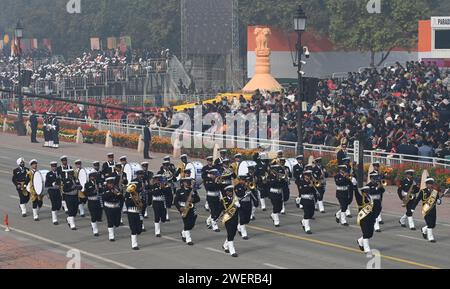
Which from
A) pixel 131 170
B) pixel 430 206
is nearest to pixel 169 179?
pixel 131 170

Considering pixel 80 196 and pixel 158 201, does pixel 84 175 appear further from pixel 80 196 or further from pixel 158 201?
pixel 158 201

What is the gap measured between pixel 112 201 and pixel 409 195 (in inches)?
327

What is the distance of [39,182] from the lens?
35312mm

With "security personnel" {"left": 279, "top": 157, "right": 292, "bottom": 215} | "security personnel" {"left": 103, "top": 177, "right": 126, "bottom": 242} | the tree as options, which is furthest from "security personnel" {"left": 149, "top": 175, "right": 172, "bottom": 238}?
the tree

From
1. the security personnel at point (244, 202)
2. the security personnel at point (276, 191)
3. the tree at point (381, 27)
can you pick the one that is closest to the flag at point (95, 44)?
the tree at point (381, 27)

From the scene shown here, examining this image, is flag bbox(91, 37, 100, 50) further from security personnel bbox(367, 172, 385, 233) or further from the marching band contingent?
security personnel bbox(367, 172, 385, 233)

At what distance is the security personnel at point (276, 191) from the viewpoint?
34219 millimetres

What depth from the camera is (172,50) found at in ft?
317

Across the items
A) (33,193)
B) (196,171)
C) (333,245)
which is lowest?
(333,245)

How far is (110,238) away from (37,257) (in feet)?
10.1

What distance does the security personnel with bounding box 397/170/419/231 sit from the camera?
33125 mm

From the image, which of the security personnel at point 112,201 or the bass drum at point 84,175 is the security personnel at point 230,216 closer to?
the security personnel at point 112,201

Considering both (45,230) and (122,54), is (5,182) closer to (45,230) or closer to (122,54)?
(45,230)
